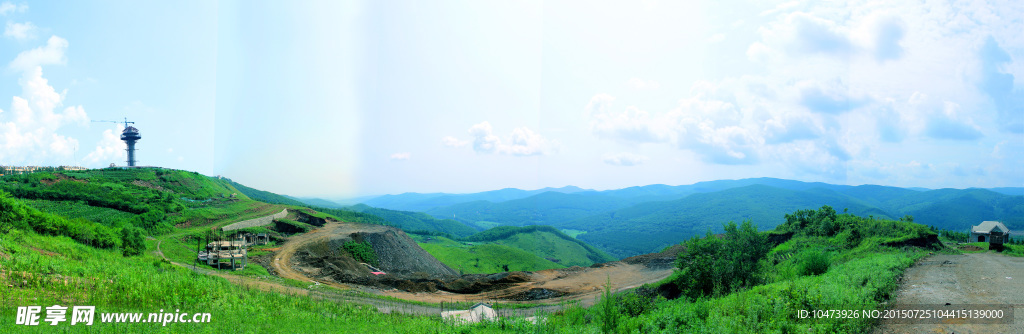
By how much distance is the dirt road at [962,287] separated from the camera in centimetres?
949

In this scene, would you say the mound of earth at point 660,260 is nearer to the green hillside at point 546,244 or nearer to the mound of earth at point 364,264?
the mound of earth at point 364,264

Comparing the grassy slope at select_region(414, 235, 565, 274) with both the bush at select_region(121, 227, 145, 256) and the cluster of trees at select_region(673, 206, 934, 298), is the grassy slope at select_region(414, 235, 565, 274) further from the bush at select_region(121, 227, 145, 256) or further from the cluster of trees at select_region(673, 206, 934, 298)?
the cluster of trees at select_region(673, 206, 934, 298)

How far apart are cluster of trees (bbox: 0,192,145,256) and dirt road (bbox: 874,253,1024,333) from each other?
120 ft

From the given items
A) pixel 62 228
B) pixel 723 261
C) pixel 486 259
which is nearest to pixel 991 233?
pixel 723 261

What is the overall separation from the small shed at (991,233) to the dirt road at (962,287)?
9785 millimetres

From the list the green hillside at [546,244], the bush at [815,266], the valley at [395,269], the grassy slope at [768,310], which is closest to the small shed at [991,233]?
the valley at [395,269]

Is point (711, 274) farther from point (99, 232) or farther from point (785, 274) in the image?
point (99, 232)

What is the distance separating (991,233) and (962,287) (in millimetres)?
21810

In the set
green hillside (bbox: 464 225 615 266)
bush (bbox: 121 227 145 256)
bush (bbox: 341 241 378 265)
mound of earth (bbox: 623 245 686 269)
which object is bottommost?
green hillside (bbox: 464 225 615 266)

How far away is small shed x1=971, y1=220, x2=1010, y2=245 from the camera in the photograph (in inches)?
1064

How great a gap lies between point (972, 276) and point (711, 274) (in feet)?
30.1

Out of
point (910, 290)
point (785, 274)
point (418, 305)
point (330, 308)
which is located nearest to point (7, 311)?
point (330, 308)

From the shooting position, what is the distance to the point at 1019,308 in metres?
10.8

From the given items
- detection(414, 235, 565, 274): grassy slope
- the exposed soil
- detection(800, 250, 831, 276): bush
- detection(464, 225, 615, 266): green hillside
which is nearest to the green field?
the exposed soil
